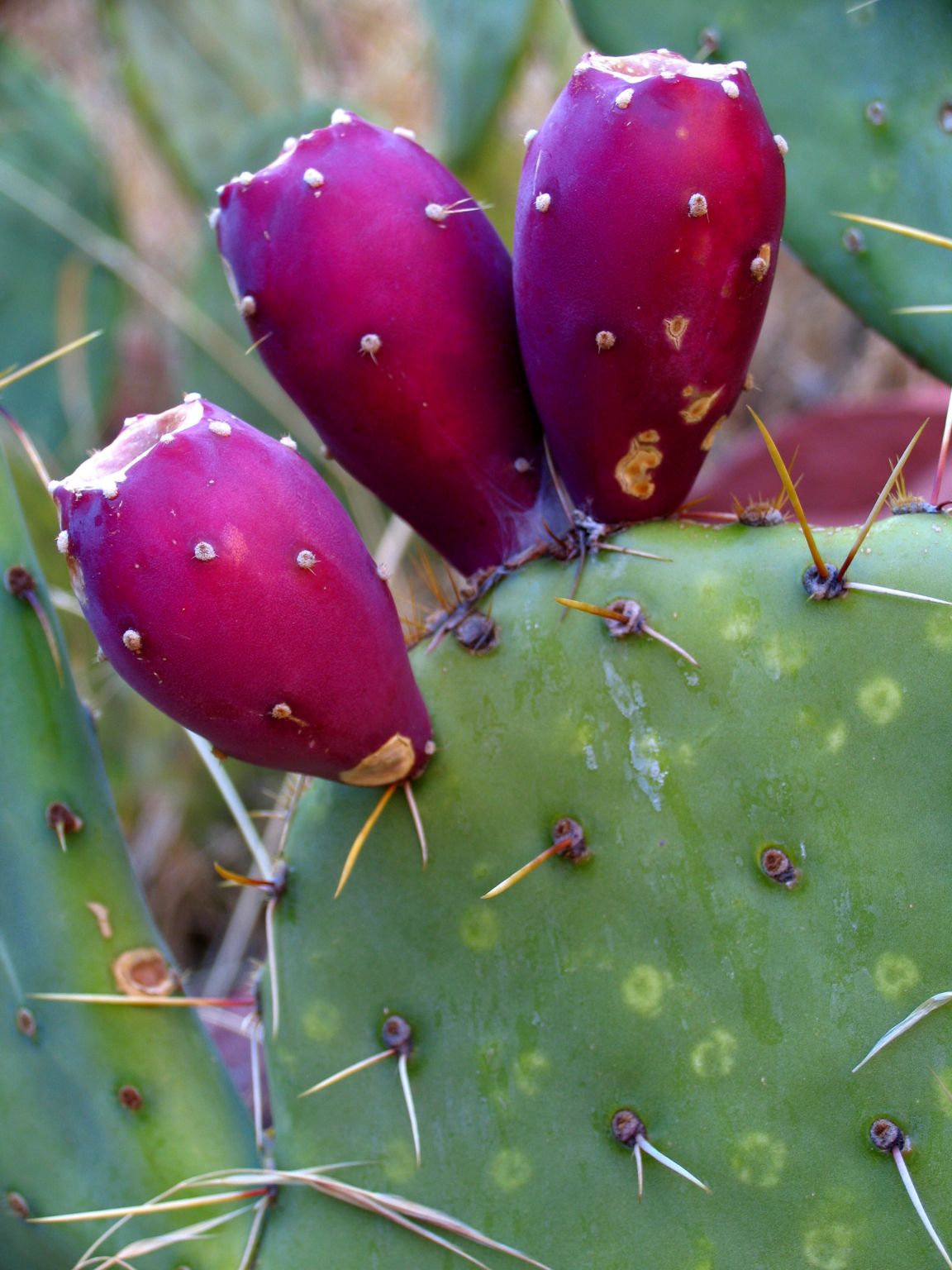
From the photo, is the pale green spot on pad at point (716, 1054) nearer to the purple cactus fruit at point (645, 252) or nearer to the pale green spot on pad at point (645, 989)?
the pale green spot on pad at point (645, 989)

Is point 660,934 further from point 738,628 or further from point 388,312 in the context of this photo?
point 388,312

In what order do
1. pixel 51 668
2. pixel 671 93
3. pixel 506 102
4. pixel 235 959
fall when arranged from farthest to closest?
pixel 506 102
pixel 235 959
pixel 51 668
pixel 671 93

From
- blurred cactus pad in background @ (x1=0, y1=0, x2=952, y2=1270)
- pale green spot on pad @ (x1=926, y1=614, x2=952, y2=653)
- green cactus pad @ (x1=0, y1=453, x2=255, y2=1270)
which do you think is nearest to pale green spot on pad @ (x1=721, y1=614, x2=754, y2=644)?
blurred cactus pad in background @ (x1=0, y1=0, x2=952, y2=1270)

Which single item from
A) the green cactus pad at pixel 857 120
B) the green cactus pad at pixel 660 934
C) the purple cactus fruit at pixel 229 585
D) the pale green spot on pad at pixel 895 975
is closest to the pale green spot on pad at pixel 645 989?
the green cactus pad at pixel 660 934

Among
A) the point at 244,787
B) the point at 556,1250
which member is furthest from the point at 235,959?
the point at 556,1250

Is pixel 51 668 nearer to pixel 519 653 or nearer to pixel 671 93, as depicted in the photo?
pixel 519 653

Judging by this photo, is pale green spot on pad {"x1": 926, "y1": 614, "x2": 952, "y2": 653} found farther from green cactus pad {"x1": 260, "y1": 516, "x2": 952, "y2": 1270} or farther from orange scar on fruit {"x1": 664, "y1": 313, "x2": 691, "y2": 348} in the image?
orange scar on fruit {"x1": 664, "y1": 313, "x2": 691, "y2": 348}

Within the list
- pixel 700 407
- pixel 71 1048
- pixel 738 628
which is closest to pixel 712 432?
pixel 700 407

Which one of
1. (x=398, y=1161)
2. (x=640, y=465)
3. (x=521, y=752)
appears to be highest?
(x=640, y=465)
